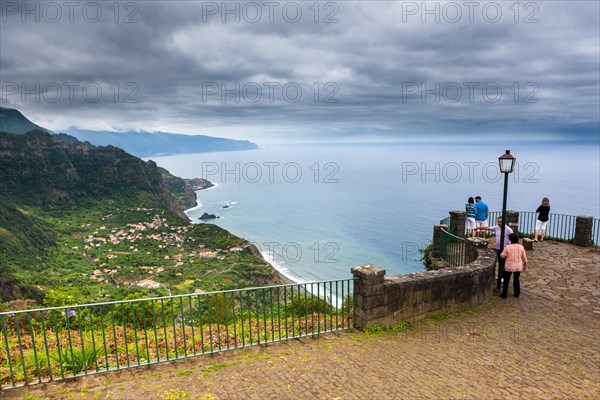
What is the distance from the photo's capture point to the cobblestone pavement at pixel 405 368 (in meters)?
5.27

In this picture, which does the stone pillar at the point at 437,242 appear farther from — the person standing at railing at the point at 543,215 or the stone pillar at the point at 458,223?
the person standing at railing at the point at 543,215

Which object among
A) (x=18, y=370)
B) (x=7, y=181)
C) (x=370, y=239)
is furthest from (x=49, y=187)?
(x=18, y=370)

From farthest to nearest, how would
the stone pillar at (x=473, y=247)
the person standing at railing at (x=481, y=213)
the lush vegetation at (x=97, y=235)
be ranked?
the lush vegetation at (x=97, y=235), the person standing at railing at (x=481, y=213), the stone pillar at (x=473, y=247)

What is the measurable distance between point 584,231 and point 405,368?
13.3 metres

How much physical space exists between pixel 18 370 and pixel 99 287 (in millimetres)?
51937

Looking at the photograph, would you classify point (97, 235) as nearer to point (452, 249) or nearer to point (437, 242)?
point (437, 242)

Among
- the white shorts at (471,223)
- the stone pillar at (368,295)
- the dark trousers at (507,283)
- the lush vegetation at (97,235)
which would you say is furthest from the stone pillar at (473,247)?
the lush vegetation at (97,235)

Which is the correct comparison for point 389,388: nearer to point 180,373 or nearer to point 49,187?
point 180,373

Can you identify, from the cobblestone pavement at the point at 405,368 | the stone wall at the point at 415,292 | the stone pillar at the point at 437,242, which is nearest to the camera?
the cobblestone pavement at the point at 405,368

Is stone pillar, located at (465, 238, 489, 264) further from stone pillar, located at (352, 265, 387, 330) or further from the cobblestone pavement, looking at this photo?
stone pillar, located at (352, 265, 387, 330)

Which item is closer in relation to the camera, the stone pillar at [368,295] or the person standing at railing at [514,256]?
the stone pillar at [368,295]

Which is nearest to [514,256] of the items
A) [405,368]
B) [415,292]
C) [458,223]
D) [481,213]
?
[415,292]

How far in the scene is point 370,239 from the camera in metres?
99.8

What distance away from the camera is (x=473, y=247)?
443 inches
